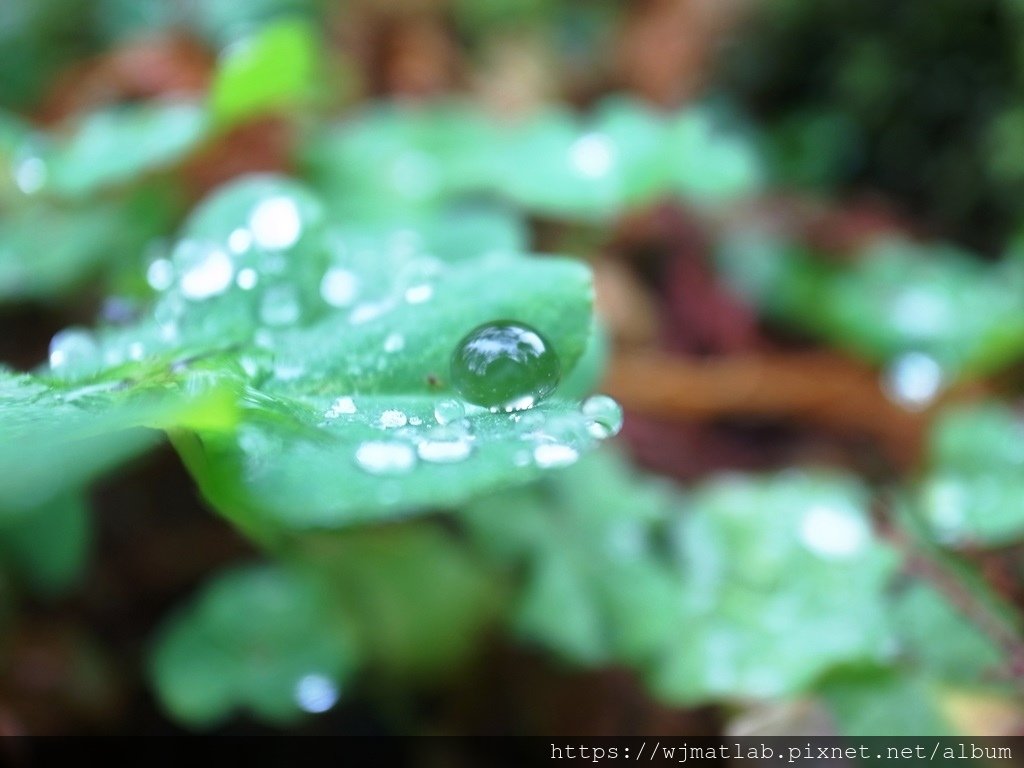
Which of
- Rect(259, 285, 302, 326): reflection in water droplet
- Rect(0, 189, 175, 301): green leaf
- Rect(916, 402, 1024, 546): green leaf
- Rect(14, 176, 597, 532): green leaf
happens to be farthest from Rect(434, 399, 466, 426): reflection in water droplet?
Rect(0, 189, 175, 301): green leaf

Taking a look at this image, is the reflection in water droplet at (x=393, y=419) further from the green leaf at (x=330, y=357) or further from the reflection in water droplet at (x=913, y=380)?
the reflection in water droplet at (x=913, y=380)

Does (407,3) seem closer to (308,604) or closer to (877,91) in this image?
(877,91)

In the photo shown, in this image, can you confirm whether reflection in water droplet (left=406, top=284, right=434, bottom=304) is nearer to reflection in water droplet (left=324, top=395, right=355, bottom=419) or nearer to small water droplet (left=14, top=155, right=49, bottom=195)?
reflection in water droplet (left=324, top=395, right=355, bottom=419)

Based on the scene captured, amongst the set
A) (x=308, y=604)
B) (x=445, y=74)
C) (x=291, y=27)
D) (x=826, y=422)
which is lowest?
(x=308, y=604)

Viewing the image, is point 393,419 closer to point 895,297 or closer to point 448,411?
point 448,411

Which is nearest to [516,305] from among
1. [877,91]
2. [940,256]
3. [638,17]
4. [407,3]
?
[940,256]

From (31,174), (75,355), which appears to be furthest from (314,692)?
(31,174)

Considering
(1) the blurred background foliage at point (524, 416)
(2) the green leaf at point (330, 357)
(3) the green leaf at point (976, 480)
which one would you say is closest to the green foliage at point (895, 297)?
(1) the blurred background foliage at point (524, 416)
